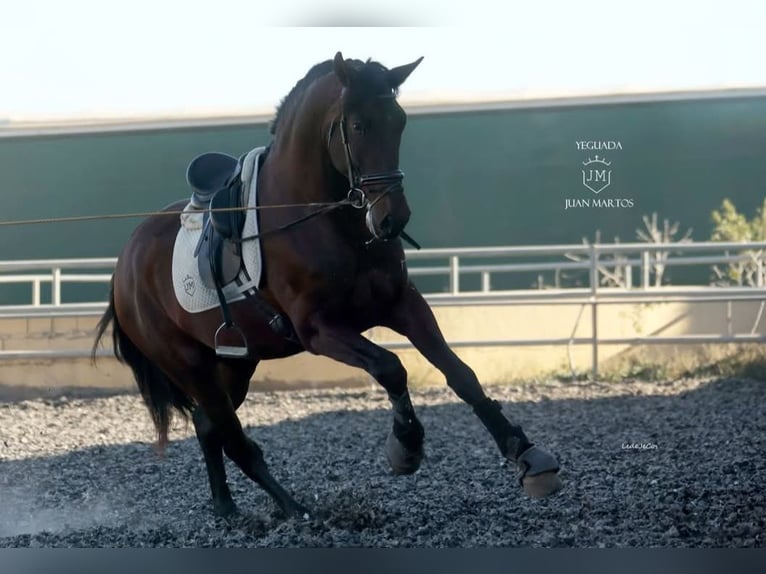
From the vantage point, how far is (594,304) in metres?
4.73

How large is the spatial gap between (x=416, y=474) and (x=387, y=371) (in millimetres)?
1019

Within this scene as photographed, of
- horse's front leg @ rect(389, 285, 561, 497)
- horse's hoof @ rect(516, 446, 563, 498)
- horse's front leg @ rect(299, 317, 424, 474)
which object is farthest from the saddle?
horse's hoof @ rect(516, 446, 563, 498)

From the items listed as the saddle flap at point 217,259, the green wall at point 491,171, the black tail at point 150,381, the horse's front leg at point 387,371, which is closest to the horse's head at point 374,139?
the horse's front leg at point 387,371

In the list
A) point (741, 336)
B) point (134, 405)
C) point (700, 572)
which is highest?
point (741, 336)

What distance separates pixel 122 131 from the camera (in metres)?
4.88

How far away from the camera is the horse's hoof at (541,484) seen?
394cm

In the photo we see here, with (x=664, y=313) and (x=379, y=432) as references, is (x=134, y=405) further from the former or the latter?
(x=664, y=313)

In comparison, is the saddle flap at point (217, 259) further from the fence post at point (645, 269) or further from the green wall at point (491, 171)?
the fence post at point (645, 269)

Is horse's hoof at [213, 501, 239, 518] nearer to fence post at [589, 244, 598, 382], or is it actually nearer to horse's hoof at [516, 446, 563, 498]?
horse's hoof at [516, 446, 563, 498]

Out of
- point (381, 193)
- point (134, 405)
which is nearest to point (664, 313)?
point (381, 193)

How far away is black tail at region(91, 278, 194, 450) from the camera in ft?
16.2

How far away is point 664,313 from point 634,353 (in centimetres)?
20

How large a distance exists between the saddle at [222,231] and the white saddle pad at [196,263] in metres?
0.02

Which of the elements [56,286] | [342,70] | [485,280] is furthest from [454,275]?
[56,286]
